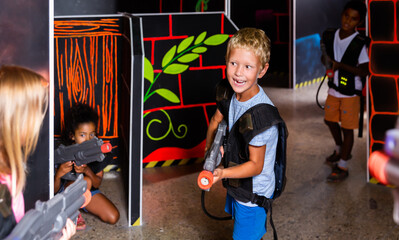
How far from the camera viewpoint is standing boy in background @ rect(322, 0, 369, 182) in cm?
424

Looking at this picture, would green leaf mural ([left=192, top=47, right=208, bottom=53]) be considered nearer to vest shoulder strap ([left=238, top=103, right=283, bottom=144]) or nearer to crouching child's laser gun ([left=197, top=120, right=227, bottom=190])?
crouching child's laser gun ([left=197, top=120, right=227, bottom=190])

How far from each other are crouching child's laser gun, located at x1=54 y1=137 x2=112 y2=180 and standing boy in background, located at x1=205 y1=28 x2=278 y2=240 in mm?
553

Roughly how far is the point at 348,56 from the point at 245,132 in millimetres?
2222

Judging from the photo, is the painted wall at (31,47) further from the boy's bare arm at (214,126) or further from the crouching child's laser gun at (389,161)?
the crouching child's laser gun at (389,161)

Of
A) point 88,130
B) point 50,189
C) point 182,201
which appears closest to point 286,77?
point 182,201

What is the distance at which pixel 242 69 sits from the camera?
95.2 inches

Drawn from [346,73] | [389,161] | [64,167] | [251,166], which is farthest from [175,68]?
[389,161]

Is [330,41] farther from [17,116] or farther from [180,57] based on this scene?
[17,116]

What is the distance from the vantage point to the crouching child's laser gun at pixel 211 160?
203 centimetres

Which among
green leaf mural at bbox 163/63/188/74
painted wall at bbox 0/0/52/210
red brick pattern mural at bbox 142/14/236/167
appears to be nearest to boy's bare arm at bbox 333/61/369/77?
red brick pattern mural at bbox 142/14/236/167

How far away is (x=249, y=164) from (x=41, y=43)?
1034 millimetres

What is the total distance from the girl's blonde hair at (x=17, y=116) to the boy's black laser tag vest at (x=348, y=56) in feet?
9.77

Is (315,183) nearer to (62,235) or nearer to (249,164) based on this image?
(249,164)

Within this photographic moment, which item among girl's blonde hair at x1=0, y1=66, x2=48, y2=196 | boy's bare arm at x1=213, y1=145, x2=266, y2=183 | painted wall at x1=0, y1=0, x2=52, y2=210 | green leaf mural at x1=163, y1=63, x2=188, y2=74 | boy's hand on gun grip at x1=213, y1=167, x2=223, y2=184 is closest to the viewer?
girl's blonde hair at x1=0, y1=66, x2=48, y2=196
